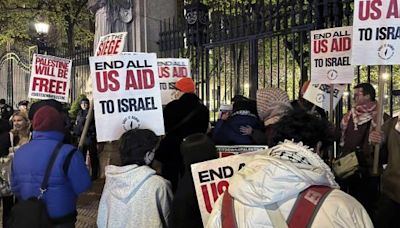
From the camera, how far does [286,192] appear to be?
7.33ft

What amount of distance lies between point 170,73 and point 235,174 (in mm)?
5590

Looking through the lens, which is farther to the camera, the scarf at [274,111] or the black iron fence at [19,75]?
the black iron fence at [19,75]

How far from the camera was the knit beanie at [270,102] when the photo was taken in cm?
512

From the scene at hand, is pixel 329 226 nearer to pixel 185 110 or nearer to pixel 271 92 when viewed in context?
pixel 271 92

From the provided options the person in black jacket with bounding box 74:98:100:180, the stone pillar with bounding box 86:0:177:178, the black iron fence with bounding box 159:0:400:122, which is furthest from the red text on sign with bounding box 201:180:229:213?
the person in black jacket with bounding box 74:98:100:180

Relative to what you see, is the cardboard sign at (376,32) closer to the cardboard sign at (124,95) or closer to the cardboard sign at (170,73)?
the cardboard sign at (124,95)

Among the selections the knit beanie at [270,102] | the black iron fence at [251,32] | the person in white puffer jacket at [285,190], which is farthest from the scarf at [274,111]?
the person in white puffer jacket at [285,190]

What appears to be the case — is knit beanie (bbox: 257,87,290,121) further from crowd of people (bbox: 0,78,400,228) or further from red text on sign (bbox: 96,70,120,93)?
red text on sign (bbox: 96,70,120,93)

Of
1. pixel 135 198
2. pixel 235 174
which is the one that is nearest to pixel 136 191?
pixel 135 198

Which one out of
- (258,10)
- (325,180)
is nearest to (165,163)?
(258,10)

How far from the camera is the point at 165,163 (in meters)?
6.46

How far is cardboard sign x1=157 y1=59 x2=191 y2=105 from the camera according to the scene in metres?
7.98

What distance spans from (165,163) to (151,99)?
4.12 feet

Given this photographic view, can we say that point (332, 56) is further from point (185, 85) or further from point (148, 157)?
point (148, 157)
